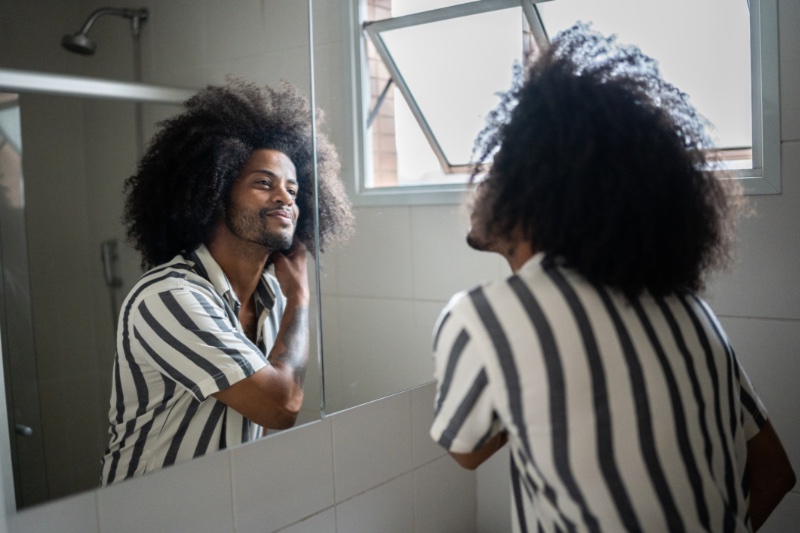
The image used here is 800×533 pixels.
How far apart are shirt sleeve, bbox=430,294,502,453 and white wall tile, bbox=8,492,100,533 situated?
0.49 metres

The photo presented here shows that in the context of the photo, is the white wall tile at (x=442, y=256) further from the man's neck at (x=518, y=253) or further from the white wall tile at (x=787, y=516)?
the white wall tile at (x=787, y=516)

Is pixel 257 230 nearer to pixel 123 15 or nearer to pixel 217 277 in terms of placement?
pixel 217 277

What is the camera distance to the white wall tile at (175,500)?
3.38ft

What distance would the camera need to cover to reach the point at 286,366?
118 centimetres

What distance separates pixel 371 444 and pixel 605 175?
0.89 metres

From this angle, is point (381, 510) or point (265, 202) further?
point (381, 510)

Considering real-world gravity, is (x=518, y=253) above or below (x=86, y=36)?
below

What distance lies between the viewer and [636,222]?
2.69 ft

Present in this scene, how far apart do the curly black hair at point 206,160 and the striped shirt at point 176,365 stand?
5cm

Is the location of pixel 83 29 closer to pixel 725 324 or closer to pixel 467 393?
pixel 467 393

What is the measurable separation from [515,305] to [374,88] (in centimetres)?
68

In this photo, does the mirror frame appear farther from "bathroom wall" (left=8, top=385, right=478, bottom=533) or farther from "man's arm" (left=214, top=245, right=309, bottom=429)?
"man's arm" (left=214, top=245, right=309, bottom=429)

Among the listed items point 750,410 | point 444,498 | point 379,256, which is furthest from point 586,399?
point 444,498

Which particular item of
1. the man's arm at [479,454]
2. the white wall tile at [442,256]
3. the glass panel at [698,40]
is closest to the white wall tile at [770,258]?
the glass panel at [698,40]
